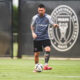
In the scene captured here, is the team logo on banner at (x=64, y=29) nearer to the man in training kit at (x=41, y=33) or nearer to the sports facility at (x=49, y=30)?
the sports facility at (x=49, y=30)

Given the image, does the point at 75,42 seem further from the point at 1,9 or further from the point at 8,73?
the point at 8,73

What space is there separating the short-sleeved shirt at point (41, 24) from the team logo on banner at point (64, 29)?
5.40m

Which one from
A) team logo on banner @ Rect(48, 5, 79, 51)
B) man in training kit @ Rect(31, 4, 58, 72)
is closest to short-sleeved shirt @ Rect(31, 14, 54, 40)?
man in training kit @ Rect(31, 4, 58, 72)

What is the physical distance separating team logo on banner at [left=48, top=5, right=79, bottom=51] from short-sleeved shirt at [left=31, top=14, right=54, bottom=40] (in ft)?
17.7

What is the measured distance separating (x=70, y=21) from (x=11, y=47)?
8.31 feet

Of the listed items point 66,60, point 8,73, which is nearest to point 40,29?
point 8,73

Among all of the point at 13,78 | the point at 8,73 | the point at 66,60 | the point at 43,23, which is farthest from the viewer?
the point at 66,60

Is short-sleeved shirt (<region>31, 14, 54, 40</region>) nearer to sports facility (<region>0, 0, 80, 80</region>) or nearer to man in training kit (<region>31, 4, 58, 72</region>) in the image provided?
man in training kit (<region>31, 4, 58, 72</region>)

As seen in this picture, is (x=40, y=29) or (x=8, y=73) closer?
(x=8, y=73)

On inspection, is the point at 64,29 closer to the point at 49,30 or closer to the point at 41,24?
the point at 49,30

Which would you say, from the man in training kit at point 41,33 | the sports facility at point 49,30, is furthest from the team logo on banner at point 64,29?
the man in training kit at point 41,33

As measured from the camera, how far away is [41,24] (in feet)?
47.0

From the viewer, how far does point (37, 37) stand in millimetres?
14469

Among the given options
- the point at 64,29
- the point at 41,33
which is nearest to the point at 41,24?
the point at 41,33
